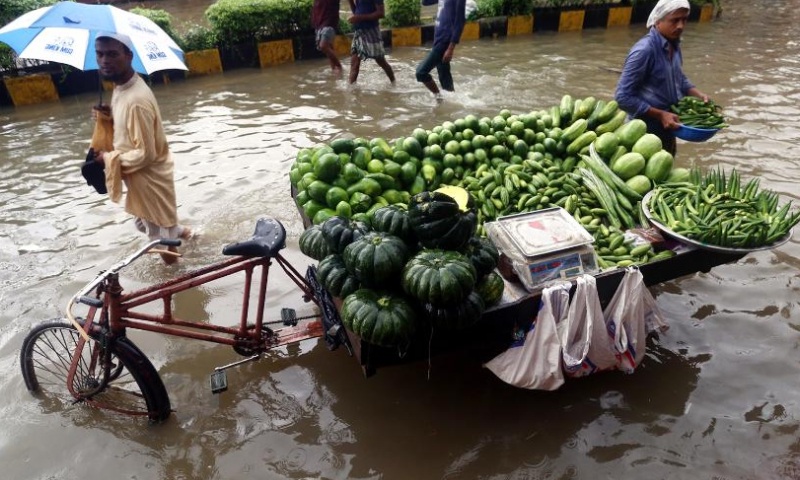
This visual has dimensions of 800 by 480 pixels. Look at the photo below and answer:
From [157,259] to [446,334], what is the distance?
3245 mm

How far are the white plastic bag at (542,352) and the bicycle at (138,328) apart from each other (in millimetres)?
959

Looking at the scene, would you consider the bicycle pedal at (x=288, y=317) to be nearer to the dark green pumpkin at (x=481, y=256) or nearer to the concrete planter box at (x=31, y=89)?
the dark green pumpkin at (x=481, y=256)

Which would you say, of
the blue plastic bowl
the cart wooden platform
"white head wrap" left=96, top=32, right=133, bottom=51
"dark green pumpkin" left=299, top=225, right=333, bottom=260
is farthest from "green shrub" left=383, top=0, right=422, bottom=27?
the cart wooden platform

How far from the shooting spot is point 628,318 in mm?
2842

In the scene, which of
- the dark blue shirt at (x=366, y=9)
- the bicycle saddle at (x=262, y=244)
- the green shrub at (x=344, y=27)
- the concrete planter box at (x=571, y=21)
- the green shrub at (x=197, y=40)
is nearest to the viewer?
the bicycle saddle at (x=262, y=244)

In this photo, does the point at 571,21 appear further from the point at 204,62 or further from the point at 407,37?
the point at 204,62

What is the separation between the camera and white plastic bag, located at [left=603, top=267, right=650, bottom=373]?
109 inches

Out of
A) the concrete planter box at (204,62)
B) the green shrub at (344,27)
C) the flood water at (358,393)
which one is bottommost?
the flood water at (358,393)

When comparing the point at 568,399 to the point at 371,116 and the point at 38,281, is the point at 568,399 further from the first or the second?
the point at 371,116

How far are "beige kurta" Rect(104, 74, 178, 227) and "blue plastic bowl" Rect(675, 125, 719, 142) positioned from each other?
416 centimetres

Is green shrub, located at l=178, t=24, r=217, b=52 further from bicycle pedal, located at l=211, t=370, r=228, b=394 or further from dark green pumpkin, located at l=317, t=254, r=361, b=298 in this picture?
dark green pumpkin, located at l=317, t=254, r=361, b=298

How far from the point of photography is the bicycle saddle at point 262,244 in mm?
2826

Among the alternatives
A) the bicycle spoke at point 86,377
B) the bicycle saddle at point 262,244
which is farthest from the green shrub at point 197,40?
Answer: the bicycle saddle at point 262,244

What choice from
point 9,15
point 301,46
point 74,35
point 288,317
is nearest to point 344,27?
point 301,46
